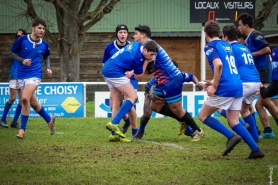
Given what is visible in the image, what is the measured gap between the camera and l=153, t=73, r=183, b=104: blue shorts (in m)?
10.7

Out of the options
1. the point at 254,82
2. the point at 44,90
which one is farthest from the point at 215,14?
the point at 254,82

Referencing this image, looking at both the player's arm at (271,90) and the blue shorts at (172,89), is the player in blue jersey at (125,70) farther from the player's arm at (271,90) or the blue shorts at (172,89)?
the player's arm at (271,90)

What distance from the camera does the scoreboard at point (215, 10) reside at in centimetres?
1906

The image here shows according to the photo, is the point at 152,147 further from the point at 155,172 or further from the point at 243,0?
the point at 243,0

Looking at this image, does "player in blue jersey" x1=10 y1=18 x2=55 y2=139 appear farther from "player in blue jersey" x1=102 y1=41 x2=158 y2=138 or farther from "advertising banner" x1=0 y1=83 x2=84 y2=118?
"advertising banner" x1=0 y1=83 x2=84 y2=118

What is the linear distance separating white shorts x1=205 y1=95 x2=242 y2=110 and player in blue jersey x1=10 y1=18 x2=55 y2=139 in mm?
4152

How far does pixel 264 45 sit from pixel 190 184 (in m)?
4.81

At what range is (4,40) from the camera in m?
32.7

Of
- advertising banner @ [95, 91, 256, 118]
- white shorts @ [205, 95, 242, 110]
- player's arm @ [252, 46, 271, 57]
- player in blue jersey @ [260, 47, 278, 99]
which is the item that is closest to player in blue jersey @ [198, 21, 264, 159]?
white shorts @ [205, 95, 242, 110]

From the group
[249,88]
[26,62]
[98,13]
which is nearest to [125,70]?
[26,62]

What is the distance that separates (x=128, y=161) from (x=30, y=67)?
13.9 ft

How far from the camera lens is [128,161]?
848 cm

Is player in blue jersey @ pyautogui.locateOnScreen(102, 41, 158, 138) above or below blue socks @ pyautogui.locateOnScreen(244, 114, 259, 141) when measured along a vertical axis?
above

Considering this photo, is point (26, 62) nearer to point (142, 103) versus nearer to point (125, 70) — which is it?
point (125, 70)
